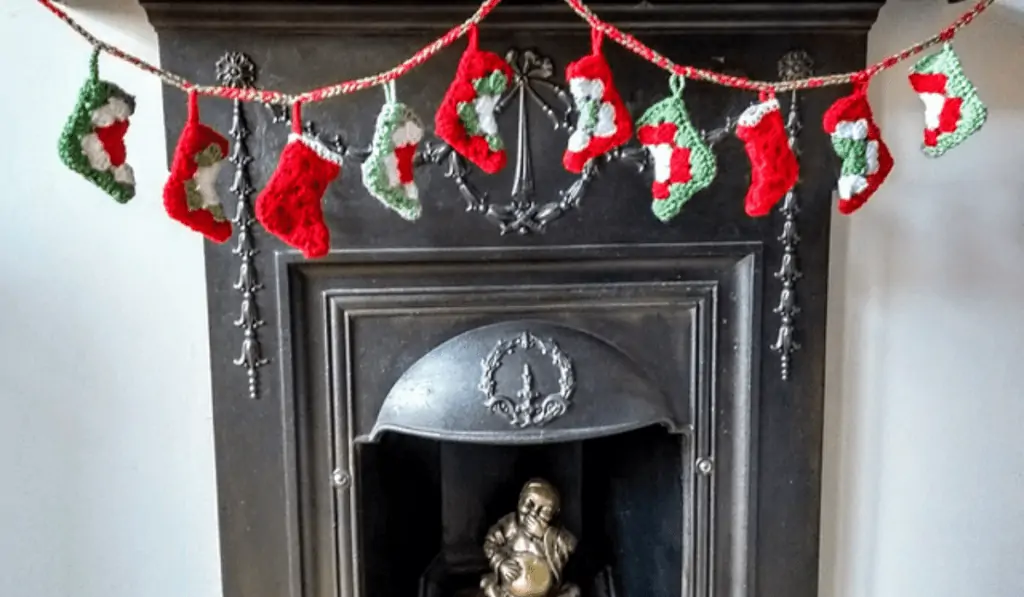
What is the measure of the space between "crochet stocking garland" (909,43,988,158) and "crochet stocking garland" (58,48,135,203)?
33.0 inches

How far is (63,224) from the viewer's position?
114 centimetres

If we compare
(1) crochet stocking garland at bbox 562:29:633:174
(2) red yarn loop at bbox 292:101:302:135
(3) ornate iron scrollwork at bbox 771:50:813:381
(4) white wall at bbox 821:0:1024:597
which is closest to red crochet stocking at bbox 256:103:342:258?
(2) red yarn loop at bbox 292:101:302:135

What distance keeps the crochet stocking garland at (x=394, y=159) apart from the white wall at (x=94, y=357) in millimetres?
348

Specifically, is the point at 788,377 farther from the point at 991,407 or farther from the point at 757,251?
the point at 991,407

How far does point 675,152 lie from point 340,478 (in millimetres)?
592

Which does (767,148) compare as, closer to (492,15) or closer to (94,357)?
(492,15)

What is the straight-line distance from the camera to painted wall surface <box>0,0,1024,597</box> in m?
1.13

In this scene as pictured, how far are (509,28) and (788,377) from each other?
57cm

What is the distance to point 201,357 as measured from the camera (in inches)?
46.6

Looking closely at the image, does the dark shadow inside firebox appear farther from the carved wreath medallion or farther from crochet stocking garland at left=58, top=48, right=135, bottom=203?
crochet stocking garland at left=58, top=48, right=135, bottom=203

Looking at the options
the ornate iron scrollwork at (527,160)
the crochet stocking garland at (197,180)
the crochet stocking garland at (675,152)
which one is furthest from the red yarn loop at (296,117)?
the crochet stocking garland at (675,152)

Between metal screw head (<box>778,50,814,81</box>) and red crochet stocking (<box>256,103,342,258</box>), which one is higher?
metal screw head (<box>778,50,814,81</box>)

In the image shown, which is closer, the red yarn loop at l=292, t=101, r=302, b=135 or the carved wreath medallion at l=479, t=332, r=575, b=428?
the red yarn loop at l=292, t=101, r=302, b=135

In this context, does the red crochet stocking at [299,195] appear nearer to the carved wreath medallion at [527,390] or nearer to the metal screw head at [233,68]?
the metal screw head at [233,68]
